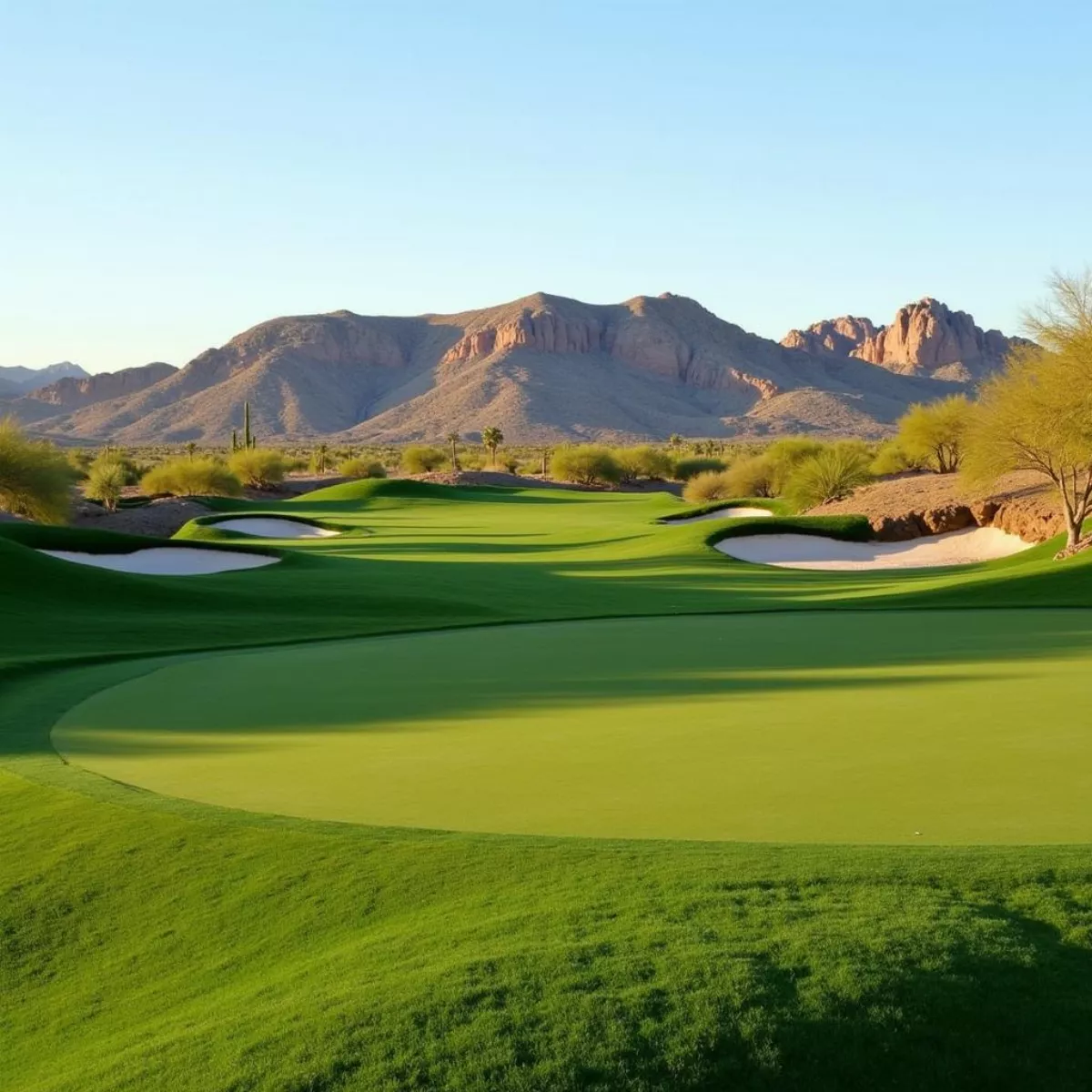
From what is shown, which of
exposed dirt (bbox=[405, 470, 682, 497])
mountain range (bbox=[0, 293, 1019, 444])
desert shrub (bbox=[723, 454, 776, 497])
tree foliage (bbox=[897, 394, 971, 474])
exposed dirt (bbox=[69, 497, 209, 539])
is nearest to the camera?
exposed dirt (bbox=[69, 497, 209, 539])

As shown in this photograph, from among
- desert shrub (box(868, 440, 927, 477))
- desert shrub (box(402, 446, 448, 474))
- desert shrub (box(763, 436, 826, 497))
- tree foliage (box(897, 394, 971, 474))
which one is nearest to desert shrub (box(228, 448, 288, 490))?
desert shrub (box(402, 446, 448, 474))

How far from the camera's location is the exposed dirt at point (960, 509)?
1409 inches

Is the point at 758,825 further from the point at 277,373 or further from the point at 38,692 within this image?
the point at 277,373

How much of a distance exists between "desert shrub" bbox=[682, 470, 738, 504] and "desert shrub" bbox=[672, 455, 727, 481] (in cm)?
1735

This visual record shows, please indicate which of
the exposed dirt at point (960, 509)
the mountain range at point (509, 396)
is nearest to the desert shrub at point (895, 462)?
the exposed dirt at point (960, 509)

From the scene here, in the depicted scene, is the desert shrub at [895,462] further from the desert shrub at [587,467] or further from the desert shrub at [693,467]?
the desert shrub at [587,467]

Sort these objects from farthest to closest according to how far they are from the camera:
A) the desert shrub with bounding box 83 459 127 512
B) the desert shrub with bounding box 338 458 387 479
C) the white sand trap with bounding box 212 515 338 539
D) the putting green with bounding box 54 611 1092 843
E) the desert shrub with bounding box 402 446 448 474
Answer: the desert shrub with bounding box 402 446 448 474 → the desert shrub with bounding box 338 458 387 479 → the desert shrub with bounding box 83 459 127 512 → the white sand trap with bounding box 212 515 338 539 → the putting green with bounding box 54 611 1092 843

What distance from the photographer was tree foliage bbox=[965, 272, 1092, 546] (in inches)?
1187

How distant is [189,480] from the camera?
6869 cm

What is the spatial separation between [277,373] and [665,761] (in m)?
180

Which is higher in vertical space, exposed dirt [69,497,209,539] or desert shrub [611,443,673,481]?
desert shrub [611,443,673,481]

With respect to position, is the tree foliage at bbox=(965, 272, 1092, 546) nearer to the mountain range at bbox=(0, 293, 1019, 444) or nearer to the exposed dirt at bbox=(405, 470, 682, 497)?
the exposed dirt at bbox=(405, 470, 682, 497)

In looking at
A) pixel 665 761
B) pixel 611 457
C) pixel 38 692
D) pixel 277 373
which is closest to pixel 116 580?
pixel 38 692

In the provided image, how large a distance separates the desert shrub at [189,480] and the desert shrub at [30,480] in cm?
2010
